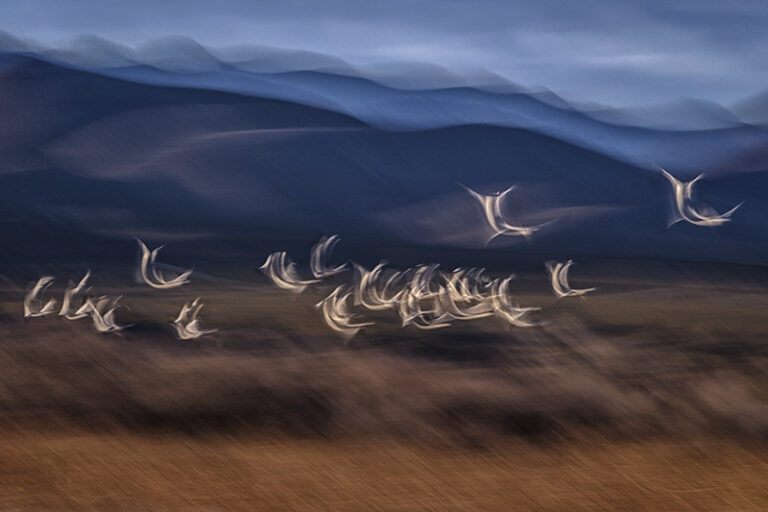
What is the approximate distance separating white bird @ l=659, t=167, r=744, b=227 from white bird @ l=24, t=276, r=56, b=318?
383 centimetres

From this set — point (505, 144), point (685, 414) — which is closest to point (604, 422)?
point (685, 414)

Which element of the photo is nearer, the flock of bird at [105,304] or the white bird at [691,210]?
the flock of bird at [105,304]

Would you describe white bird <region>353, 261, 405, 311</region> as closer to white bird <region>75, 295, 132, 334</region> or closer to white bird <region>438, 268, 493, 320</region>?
white bird <region>438, 268, 493, 320</region>

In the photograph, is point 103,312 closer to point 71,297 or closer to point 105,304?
point 105,304

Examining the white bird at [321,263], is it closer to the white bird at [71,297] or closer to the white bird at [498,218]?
the white bird at [498,218]

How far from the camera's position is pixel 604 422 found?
501 centimetres

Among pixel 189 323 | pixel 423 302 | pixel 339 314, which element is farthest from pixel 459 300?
pixel 189 323

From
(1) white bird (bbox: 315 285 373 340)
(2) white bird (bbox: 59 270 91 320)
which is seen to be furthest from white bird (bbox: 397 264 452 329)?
(2) white bird (bbox: 59 270 91 320)

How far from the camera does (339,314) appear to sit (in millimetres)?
5973

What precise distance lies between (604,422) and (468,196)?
283 centimetres

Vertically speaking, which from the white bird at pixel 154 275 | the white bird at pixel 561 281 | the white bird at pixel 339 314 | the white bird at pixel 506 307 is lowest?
the white bird at pixel 154 275

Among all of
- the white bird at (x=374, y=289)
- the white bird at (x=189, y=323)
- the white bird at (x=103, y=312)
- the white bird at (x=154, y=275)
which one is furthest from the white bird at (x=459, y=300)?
the white bird at (x=103, y=312)

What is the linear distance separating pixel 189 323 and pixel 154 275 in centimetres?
64

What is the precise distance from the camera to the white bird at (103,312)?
596 centimetres
